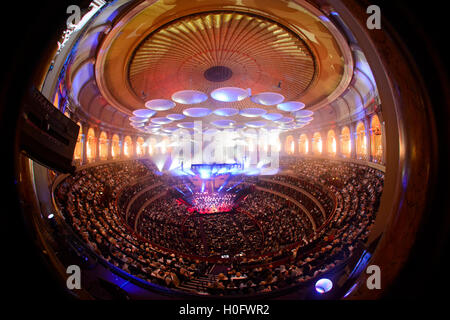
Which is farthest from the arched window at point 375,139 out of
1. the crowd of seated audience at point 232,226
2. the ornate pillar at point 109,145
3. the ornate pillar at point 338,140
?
the ornate pillar at point 109,145

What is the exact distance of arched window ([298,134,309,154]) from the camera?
17928 millimetres

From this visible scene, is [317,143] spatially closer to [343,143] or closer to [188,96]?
[343,143]

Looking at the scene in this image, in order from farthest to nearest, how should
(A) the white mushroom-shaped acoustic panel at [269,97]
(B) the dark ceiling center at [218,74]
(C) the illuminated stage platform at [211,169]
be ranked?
(C) the illuminated stage platform at [211,169]
(B) the dark ceiling center at [218,74]
(A) the white mushroom-shaped acoustic panel at [269,97]

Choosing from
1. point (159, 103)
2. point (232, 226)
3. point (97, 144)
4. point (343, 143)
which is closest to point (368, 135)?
point (343, 143)

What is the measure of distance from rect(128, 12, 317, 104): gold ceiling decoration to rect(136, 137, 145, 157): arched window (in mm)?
12081

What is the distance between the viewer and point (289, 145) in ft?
67.5

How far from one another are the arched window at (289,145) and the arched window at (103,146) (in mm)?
19010

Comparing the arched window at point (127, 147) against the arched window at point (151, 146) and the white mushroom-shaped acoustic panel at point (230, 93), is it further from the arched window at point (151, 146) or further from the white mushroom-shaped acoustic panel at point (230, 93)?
the white mushroom-shaped acoustic panel at point (230, 93)

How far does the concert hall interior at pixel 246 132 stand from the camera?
1897 mm

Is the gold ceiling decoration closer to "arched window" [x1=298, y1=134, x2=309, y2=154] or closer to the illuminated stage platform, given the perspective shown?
"arched window" [x1=298, y1=134, x2=309, y2=154]

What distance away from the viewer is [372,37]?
184 cm

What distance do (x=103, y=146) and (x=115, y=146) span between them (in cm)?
186
